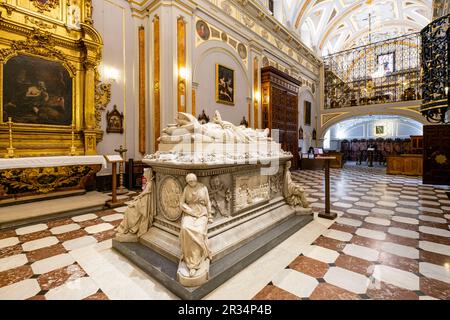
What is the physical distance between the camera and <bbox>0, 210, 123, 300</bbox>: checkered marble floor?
1.83 meters

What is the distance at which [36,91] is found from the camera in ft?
Result: 15.5

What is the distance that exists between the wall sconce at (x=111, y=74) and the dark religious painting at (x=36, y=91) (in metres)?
0.82

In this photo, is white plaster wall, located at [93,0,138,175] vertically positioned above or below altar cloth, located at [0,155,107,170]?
above

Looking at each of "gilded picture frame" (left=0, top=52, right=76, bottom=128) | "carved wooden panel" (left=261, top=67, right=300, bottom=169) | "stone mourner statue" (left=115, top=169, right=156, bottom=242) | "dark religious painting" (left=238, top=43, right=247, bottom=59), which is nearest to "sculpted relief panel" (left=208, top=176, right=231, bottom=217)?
"stone mourner statue" (left=115, top=169, right=156, bottom=242)

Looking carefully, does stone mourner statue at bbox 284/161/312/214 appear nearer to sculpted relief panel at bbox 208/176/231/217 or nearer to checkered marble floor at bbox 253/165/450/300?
checkered marble floor at bbox 253/165/450/300

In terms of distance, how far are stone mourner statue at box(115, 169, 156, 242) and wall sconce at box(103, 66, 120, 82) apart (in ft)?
14.1

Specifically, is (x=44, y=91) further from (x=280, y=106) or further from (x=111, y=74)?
(x=280, y=106)

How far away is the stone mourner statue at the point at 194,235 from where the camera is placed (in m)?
1.82

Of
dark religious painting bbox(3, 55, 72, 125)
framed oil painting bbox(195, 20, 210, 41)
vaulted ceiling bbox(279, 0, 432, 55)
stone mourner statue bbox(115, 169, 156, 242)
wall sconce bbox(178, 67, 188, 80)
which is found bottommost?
stone mourner statue bbox(115, 169, 156, 242)

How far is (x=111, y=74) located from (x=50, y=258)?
4850mm

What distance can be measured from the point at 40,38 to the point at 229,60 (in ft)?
16.2

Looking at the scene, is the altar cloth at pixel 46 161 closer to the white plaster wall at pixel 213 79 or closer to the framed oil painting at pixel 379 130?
the white plaster wall at pixel 213 79

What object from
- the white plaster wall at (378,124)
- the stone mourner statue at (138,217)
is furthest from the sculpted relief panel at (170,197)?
the white plaster wall at (378,124)

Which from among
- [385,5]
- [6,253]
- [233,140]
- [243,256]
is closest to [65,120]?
[6,253]
